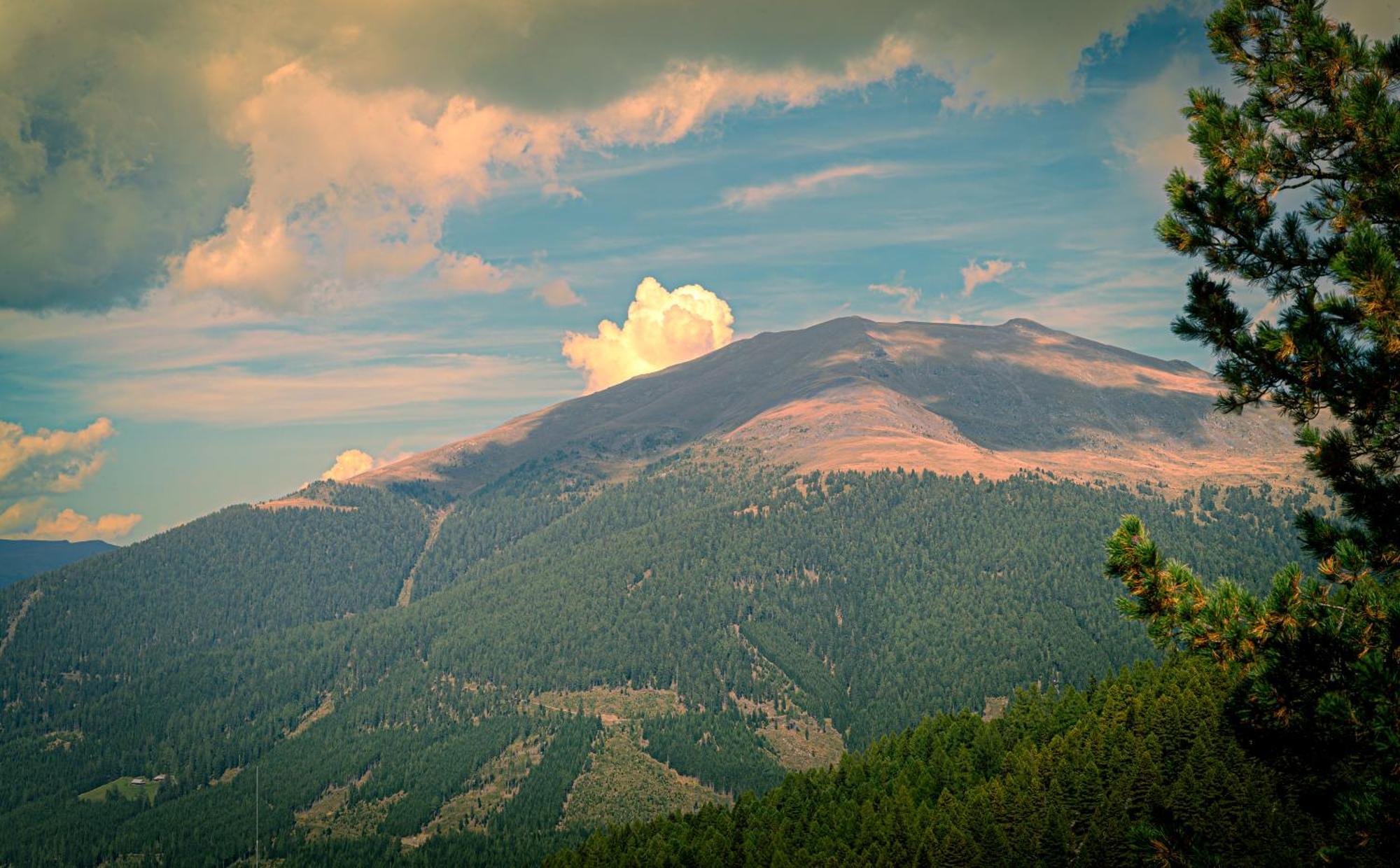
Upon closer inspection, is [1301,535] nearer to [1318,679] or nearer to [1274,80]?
[1318,679]

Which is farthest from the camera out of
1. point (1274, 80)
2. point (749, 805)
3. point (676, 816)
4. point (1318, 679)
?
point (676, 816)

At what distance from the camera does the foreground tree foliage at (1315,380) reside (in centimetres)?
1470

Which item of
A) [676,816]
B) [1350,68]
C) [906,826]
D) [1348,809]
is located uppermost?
[1350,68]

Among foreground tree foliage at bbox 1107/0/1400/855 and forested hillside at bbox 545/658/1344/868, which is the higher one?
foreground tree foliage at bbox 1107/0/1400/855

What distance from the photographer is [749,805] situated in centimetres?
14775

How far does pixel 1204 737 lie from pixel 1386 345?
259 feet

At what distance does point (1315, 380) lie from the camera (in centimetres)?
1686

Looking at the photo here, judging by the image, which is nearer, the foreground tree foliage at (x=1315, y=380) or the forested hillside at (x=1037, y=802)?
the foreground tree foliage at (x=1315, y=380)

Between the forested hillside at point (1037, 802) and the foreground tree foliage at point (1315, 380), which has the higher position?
the foreground tree foliage at point (1315, 380)

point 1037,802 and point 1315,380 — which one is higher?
point 1315,380

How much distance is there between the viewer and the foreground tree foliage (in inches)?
579

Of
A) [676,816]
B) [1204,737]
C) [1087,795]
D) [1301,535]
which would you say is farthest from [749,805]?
[1301,535]

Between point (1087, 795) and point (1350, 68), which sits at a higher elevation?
point (1350, 68)

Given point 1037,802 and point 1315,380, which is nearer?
point 1315,380
